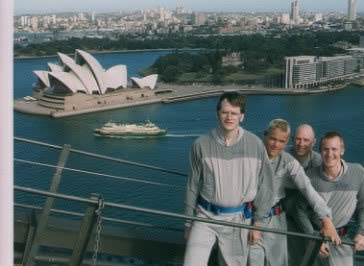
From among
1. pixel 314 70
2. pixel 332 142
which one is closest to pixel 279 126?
pixel 332 142

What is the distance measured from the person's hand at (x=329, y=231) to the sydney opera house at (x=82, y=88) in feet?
26.8

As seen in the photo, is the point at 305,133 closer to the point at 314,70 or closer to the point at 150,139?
the point at 150,139

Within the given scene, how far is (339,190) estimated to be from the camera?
0.57 metres

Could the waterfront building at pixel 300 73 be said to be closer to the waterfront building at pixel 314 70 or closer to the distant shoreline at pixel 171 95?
the waterfront building at pixel 314 70

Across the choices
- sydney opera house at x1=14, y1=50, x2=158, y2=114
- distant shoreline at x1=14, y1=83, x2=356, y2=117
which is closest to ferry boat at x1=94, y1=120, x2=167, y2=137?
distant shoreline at x1=14, y1=83, x2=356, y2=117

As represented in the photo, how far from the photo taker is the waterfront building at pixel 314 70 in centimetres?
1213

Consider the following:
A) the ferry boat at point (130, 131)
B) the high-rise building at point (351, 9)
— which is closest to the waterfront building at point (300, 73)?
the ferry boat at point (130, 131)

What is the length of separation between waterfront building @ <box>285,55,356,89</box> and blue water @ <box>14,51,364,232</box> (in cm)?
98

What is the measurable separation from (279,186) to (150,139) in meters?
6.00

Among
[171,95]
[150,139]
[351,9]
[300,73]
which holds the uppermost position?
[351,9]

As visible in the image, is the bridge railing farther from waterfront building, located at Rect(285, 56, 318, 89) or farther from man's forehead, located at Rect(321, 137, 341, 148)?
waterfront building, located at Rect(285, 56, 318, 89)

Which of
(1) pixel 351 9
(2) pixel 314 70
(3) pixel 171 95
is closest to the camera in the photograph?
(3) pixel 171 95

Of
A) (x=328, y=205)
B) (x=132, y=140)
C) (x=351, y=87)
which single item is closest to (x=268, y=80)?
(x=351, y=87)
